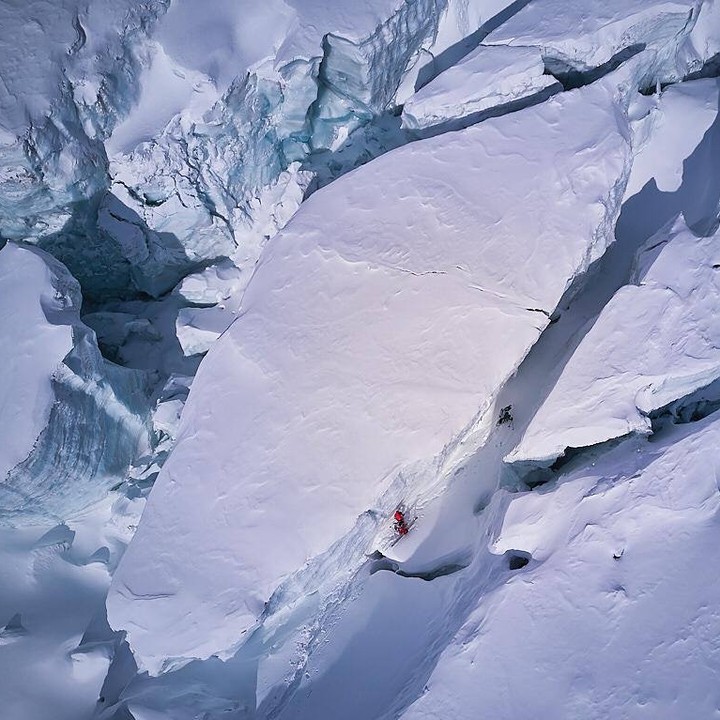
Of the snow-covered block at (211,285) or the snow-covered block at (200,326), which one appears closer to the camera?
the snow-covered block at (200,326)

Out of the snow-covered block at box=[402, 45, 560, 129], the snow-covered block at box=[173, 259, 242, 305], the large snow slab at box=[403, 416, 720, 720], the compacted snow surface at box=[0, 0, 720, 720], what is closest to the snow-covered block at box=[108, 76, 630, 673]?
the compacted snow surface at box=[0, 0, 720, 720]

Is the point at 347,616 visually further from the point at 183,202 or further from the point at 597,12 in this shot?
the point at 597,12

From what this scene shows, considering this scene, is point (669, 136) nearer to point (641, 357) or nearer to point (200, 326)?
point (641, 357)

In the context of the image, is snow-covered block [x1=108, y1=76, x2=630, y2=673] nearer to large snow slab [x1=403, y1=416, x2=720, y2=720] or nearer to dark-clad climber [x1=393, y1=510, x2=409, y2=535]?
dark-clad climber [x1=393, y1=510, x2=409, y2=535]

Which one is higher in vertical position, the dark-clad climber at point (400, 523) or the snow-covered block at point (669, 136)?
the snow-covered block at point (669, 136)

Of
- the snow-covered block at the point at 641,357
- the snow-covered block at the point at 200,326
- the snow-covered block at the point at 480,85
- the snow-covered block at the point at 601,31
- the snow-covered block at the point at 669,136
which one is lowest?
the snow-covered block at the point at 641,357

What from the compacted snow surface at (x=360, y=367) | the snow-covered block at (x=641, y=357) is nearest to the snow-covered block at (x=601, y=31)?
the compacted snow surface at (x=360, y=367)

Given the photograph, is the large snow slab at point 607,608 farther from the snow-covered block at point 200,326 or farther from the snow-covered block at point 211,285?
the snow-covered block at point 211,285

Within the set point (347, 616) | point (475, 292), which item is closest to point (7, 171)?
point (475, 292)
